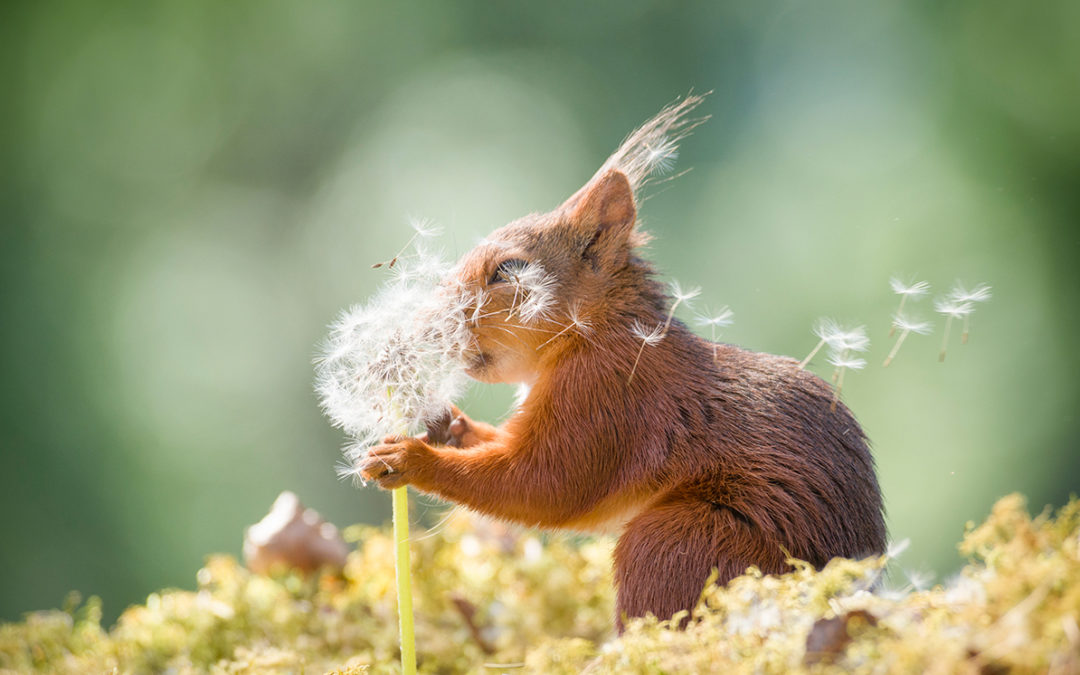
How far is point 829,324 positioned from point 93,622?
4.92ft

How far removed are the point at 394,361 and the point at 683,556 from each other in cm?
49

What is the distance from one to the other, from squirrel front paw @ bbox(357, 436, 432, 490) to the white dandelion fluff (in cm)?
4

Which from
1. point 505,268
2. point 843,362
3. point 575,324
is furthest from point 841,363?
point 505,268

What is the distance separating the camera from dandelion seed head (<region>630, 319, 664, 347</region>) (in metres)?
1.29

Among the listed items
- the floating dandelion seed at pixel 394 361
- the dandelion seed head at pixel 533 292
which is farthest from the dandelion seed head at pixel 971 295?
the floating dandelion seed at pixel 394 361

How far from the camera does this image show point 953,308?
1.14m

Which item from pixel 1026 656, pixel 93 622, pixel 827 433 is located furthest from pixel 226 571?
pixel 1026 656

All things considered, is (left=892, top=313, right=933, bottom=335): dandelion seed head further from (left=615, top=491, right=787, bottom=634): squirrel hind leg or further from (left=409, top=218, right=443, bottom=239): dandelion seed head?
(left=409, top=218, right=443, bottom=239): dandelion seed head

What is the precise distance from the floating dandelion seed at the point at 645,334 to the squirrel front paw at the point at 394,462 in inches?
12.9

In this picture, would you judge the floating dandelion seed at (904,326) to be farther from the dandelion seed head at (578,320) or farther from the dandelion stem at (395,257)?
the dandelion stem at (395,257)

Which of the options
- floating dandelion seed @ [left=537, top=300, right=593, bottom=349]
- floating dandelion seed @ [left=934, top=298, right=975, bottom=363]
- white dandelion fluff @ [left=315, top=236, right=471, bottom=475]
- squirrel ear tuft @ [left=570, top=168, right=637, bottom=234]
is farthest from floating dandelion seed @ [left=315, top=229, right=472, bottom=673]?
floating dandelion seed @ [left=934, top=298, right=975, bottom=363]

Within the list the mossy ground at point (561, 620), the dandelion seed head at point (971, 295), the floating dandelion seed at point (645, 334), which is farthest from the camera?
the floating dandelion seed at point (645, 334)

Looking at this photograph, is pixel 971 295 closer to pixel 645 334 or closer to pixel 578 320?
pixel 645 334

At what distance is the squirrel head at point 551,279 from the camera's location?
4.33 feet
